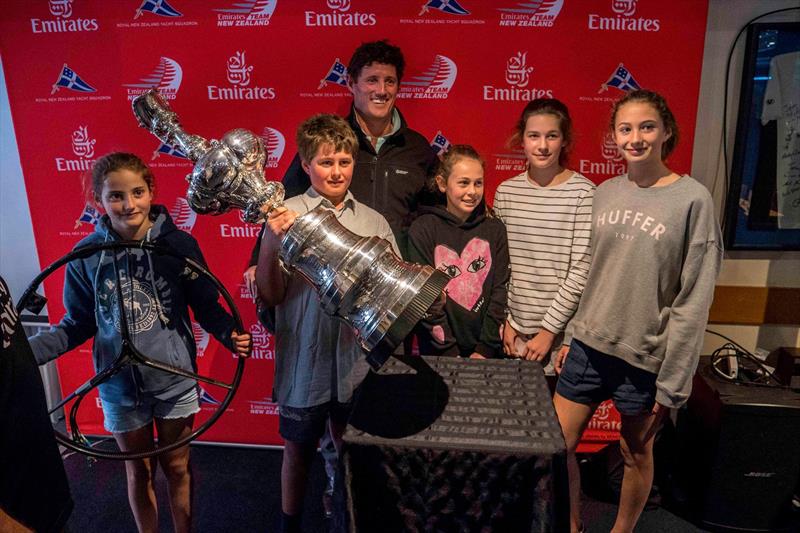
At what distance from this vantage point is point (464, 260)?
2162 mm

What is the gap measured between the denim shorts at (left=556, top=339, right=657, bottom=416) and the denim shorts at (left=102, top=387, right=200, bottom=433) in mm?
1510

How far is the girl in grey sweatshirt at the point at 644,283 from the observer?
6.21ft

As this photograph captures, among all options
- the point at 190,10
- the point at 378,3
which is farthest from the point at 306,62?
the point at 190,10

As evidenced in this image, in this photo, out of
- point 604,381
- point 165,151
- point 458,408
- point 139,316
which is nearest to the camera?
point 458,408

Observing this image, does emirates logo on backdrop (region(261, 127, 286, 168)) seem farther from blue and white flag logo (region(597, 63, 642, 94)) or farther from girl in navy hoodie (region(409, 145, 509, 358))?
blue and white flag logo (region(597, 63, 642, 94))

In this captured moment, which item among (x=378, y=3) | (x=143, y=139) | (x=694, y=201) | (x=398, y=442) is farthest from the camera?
(x=143, y=139)

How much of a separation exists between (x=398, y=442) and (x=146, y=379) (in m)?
1.11

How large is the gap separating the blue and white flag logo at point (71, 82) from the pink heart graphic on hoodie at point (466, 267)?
209cm

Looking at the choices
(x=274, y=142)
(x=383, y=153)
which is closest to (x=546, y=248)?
(x=383, y=153)

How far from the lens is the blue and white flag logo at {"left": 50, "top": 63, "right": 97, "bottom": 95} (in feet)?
9.18

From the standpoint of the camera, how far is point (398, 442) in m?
1.36

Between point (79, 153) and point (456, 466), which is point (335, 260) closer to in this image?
point (456, 466)

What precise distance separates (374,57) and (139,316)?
1.36 metres

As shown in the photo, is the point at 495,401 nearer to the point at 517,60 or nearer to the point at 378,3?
the point at 517,60
